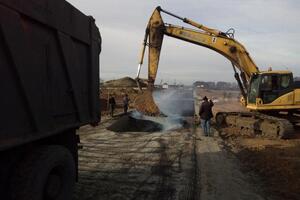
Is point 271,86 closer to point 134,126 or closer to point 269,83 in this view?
point 269,83

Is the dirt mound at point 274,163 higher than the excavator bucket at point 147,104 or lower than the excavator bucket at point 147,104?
lower

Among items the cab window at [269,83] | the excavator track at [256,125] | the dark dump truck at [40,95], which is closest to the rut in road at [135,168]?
the dark dump truck at [40,95]

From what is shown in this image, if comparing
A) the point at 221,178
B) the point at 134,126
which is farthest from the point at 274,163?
the point at 134,126

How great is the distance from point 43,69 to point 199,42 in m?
16.5

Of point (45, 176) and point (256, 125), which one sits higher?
point (45, 176)

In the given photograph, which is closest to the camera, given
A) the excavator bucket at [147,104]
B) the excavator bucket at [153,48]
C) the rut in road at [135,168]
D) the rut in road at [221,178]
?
the rut in road at [135,168]

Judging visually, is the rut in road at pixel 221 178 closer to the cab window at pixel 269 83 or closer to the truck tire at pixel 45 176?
the truck tire at pixel 45 176

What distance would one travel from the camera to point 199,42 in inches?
844

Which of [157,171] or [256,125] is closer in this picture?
[157,171]

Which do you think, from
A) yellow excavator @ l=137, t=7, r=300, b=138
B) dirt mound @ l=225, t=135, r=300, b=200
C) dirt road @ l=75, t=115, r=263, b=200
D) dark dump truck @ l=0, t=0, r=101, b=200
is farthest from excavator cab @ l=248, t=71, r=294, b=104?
dark dump truck @ l=0, t=0, r=101, b=200

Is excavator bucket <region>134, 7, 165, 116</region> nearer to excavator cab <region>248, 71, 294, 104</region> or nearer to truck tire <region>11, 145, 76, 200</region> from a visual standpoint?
excavator cab <region>248, 71, 294, 104</region>

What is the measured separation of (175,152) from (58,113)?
754 cm

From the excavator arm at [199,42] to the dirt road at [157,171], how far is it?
19.4ft

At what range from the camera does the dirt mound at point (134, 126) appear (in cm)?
1895
